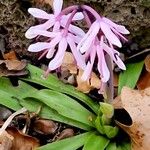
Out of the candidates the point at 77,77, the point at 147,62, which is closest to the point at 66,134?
the point at 77,77

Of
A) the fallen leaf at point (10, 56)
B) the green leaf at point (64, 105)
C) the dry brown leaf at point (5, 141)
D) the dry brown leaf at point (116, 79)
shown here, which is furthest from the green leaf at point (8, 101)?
the dry brown leaf at point (116, 79)

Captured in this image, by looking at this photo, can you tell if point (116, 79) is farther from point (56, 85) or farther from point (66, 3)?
point (66, 3)

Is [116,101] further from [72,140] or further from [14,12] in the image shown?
[14,12]

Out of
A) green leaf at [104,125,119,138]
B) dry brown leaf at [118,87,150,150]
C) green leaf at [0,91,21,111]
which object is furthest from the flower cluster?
green leaf at [0,91,21,111]

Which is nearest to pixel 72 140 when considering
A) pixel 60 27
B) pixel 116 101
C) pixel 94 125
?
pixel 94 125

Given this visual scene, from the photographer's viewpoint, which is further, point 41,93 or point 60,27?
point 41,93

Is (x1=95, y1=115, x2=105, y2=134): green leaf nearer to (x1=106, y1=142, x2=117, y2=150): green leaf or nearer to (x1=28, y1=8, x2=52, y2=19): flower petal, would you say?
(x1=106, y1=142, x2=117, y2=150): green leaf

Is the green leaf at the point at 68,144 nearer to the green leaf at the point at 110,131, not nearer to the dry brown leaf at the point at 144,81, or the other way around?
the green leaf at the point at 110,131
